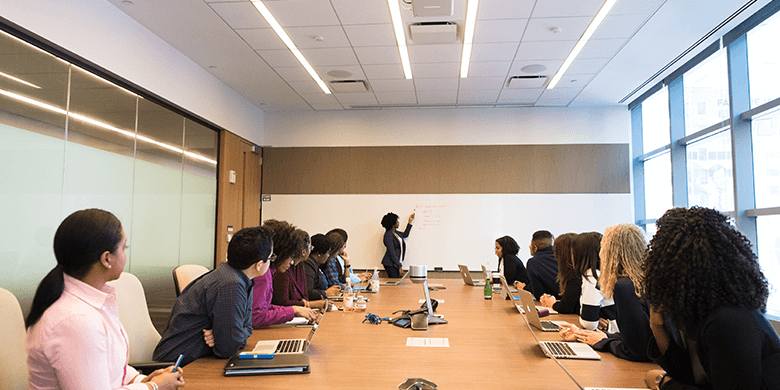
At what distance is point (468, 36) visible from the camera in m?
4.85

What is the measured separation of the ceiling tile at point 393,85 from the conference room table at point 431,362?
3978 millimetres

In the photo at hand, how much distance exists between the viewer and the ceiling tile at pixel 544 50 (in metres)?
5.06

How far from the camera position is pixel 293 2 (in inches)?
161

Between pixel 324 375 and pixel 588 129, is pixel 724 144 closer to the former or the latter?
pixel 588 129

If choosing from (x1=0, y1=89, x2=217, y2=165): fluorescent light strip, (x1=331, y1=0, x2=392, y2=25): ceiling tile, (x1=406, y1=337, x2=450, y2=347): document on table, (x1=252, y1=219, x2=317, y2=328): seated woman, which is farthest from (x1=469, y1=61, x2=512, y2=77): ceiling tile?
(x1=406, y1=337, x2=450, y2=347): document on table

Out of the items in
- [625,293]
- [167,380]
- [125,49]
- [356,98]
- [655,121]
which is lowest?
[167,380]

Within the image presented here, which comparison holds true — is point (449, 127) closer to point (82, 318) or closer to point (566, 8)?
point (566, 8)

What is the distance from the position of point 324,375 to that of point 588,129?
694 centimetres

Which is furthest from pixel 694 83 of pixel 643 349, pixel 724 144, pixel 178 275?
pixel 178 275

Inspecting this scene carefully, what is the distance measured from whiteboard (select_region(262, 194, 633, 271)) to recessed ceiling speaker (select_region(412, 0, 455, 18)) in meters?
3.87

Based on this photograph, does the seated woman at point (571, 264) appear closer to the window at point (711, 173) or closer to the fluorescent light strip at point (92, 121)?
the window at point (711, 173)

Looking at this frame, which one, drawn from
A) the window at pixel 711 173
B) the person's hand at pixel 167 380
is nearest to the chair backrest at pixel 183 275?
the person's hand at pixel 167 380

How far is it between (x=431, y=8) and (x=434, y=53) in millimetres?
1135

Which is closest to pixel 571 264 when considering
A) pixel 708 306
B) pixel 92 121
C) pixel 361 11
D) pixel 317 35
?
pixel 708 306
